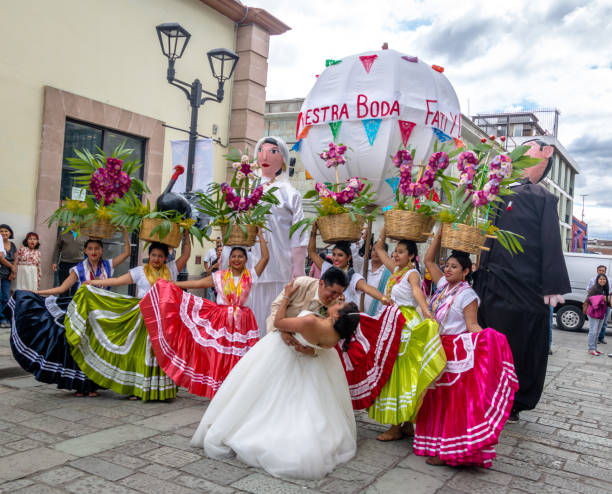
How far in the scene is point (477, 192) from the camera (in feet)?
13.7

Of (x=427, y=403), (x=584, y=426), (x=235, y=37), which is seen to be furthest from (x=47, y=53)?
(x=584, y=426)

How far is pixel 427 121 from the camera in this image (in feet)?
18.6

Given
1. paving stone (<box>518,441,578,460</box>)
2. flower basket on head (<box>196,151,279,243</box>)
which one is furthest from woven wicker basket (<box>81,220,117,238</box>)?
paving stone (<box>518,441,578,460</box>)

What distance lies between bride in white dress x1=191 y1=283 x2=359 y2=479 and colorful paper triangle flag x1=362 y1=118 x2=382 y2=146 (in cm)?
232

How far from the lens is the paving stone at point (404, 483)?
3436 mm

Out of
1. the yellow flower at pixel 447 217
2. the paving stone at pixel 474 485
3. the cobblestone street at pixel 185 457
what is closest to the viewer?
the cobblestone street at pixel 185 457

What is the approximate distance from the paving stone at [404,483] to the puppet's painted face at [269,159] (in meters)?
3.25

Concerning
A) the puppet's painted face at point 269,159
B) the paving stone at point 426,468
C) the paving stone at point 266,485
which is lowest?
the paving stone at point 426,468

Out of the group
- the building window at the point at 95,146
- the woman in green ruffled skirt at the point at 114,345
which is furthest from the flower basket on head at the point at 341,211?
the building window at the point at 95,146

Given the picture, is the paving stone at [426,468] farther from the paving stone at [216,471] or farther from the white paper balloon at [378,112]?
the white paper balloon at [378,112]

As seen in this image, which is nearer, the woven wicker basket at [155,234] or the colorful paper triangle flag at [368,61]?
the woven wicker basket at [155,234]

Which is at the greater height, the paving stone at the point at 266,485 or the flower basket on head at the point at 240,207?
the flower basket on head at the point at 240,207

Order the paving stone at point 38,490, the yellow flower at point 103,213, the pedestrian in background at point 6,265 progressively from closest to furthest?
the paving stone at point 38,490, the yellow flower at point 103,213, the pedestrian in background at point 6,265

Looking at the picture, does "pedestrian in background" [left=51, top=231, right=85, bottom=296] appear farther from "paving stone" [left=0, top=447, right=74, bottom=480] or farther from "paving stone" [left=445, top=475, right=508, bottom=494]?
"paving stone" [left=445, top=475, right=508, bottom=494]
